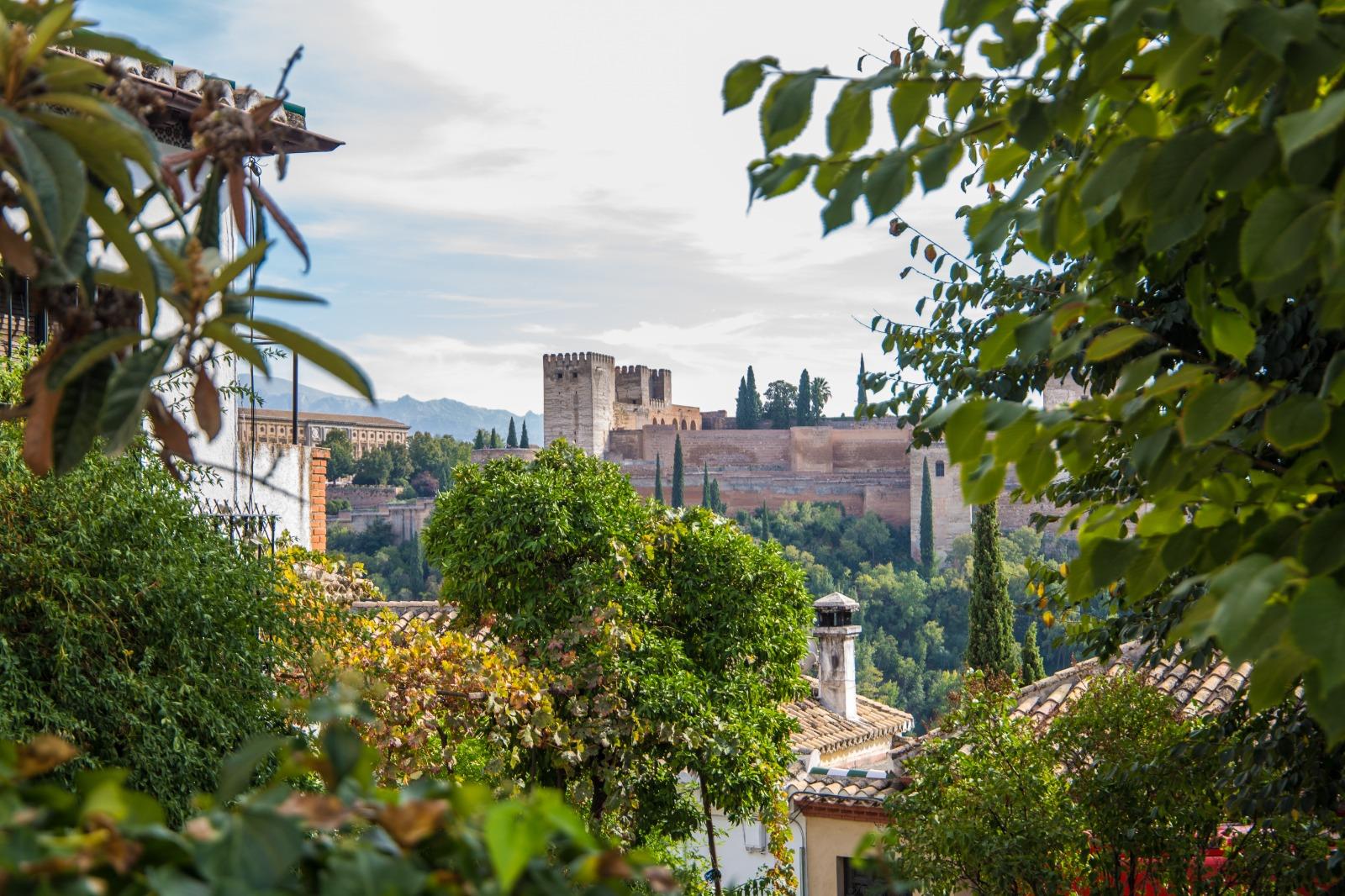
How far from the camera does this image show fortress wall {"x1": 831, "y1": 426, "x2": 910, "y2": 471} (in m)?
62.5

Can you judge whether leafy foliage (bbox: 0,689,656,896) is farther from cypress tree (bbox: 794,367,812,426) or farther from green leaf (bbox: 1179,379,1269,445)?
cypress tree (bbox: 794,367,812,426)

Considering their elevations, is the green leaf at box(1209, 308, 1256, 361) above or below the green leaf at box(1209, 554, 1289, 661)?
above

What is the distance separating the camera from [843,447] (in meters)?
64.2

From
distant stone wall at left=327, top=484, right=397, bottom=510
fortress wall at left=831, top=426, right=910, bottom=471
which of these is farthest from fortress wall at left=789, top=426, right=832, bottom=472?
distant stone wall at left=327, top=484, right=397, bottom=510

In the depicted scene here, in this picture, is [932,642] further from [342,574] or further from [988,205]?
[988,205]

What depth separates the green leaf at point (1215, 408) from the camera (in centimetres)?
125

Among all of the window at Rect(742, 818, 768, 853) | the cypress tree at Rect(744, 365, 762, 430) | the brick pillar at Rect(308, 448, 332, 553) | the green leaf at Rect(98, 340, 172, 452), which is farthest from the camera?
the cypress tree at Rect(744, 365, 762, 430)

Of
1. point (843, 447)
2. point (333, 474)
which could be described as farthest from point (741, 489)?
point (333, 474)

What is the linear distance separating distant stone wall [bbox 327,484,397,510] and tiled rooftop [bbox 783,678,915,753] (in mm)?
43725

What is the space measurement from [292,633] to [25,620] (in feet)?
3.19

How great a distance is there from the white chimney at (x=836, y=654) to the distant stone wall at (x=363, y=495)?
144 ft

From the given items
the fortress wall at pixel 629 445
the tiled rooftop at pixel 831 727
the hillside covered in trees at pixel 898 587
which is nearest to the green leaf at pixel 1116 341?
the tiled rooftop at pixel 831 727

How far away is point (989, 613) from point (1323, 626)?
18.2 metres

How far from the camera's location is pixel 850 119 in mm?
1426
